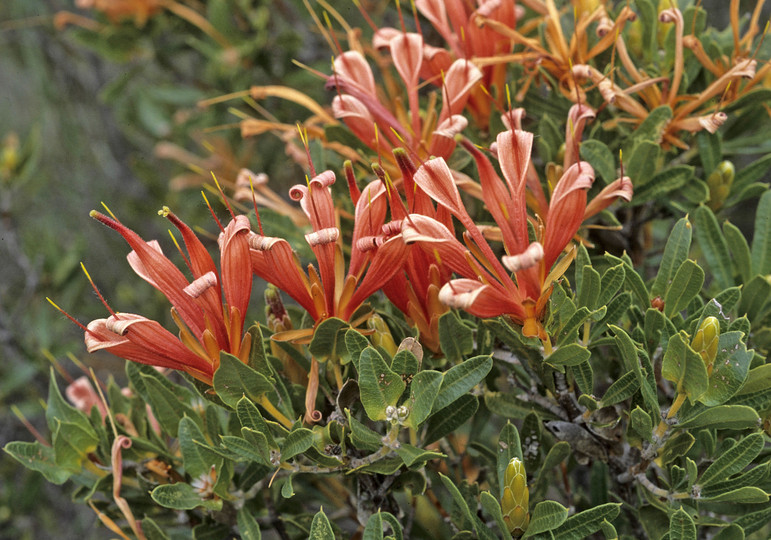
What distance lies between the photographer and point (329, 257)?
3.31 ft

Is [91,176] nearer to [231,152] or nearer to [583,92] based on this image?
[231,152]

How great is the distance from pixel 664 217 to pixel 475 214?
1.30ft

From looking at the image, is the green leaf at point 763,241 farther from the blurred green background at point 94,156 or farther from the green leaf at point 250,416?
the blurred green background at point 94,156

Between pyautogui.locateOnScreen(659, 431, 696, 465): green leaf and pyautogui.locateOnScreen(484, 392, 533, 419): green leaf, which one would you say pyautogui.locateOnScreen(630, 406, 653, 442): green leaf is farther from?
pyautogui.locateOnScreen(484, 392, 533, 419): green leaf

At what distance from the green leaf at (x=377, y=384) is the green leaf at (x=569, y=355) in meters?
0.20

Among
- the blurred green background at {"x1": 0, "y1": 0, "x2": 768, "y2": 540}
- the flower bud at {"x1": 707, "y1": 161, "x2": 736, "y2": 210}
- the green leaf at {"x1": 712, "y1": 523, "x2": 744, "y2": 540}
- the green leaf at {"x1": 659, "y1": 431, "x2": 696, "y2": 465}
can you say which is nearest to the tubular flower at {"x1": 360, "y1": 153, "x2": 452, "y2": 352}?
the green leaf at {"x1": 659, "y1": 431, "x2": 696, "y2": 465}

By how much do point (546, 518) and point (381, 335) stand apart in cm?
34

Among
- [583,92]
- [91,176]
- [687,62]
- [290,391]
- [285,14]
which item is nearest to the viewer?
[290,391]

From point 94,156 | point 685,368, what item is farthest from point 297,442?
point 94,156

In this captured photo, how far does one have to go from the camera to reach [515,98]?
1.47 metres

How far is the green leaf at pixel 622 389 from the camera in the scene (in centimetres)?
102

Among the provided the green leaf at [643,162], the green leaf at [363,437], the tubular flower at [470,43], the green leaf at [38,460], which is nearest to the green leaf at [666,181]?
the green leaf at [643,162]

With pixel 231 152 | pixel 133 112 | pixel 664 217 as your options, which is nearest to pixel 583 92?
pixel 664 217

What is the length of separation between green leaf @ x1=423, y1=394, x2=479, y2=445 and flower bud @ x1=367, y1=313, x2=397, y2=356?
119mm
